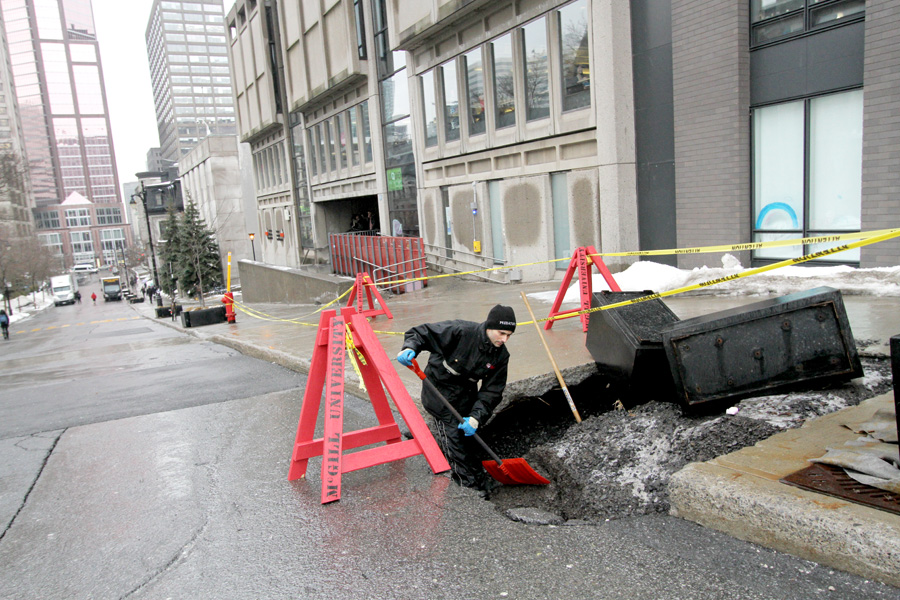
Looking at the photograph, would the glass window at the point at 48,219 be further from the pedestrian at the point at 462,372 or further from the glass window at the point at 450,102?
the pedestrian at the point at 462,372

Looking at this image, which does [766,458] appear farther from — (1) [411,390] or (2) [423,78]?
(2) [423,78]

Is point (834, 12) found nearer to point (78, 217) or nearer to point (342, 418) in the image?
point (342, 418)

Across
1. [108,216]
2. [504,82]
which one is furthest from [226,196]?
[108,216]

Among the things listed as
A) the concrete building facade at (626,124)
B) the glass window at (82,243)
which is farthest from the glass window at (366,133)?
the glass window at (82,243)

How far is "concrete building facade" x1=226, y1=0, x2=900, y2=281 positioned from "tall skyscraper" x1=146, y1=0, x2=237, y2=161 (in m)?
181

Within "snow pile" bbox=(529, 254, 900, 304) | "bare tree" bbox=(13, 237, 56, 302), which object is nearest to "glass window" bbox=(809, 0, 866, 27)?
"snow pile" bbox=(529, 254, 900, 304)

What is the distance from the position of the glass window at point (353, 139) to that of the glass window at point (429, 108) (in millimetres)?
7110

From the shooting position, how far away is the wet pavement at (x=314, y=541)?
3.29 metres

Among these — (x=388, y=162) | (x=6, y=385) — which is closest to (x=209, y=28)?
(x=388, y=162)

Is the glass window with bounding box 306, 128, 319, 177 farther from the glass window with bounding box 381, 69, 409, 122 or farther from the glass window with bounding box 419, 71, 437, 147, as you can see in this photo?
the glass window with bounding box 419, 71, 437, 147

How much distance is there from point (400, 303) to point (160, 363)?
5434 mm

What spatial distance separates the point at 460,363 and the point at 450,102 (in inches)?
615

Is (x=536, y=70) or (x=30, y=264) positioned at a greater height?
(x=536, y=70)

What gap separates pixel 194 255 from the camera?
45.0 meters
